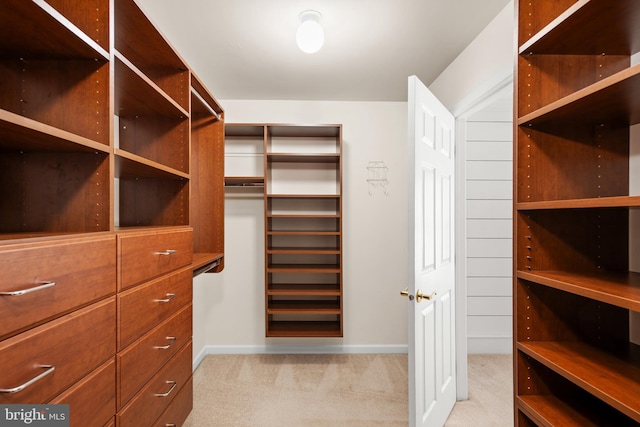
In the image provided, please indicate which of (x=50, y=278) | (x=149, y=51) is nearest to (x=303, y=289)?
(x=149, y=51)

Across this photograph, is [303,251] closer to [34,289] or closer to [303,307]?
[303,307]

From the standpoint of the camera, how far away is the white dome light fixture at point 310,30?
5.61 feet

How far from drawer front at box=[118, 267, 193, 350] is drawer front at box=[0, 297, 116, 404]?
0.18 ft

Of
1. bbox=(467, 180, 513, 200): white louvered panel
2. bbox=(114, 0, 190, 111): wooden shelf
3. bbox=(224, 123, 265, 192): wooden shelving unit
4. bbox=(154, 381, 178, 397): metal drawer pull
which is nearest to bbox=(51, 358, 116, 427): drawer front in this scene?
bbox=(154, 381, 178, 397): metal drawer pull

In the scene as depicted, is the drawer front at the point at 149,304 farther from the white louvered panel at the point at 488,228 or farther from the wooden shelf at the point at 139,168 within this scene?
the white louvered panel at the point at 488,228

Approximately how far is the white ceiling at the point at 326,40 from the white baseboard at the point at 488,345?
98.4 inches

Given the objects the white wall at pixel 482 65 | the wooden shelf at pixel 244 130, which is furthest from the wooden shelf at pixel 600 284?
the wooden shelf at pixel 244 130

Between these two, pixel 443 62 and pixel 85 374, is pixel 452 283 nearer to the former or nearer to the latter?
pixel 443 62

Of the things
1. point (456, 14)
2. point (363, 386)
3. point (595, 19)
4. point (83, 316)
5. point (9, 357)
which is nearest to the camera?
point (9, 357)

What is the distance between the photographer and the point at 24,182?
991 mm

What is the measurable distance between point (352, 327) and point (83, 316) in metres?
2.66

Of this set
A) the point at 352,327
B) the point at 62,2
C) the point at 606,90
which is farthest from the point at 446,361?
the point at 62,2

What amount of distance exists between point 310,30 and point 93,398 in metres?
1.85

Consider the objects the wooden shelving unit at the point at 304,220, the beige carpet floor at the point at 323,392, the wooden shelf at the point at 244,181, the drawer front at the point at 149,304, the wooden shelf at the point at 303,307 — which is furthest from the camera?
the wooden shelving unit at the point at 304,220
